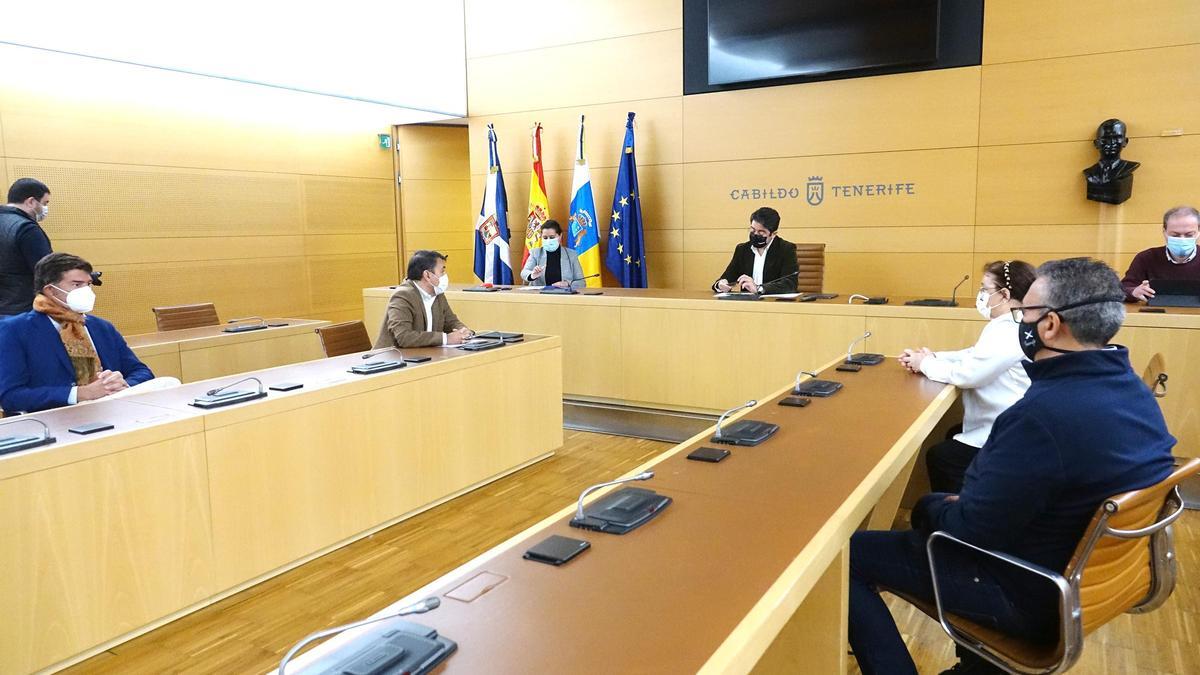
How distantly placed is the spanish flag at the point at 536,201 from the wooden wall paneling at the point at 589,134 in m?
0.23

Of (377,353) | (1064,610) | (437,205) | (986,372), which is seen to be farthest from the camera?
(437,205)

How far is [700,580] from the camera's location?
147 centimetres

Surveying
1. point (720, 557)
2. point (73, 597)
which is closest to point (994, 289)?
point (720, 557)

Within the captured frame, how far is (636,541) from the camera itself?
5.43ft

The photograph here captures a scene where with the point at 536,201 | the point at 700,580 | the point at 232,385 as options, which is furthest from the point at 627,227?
the point at 700,580

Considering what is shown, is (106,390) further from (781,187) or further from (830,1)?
(830,1)

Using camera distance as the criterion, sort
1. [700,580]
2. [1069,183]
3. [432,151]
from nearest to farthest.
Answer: [700,580] < [1069,183] < [432,151]

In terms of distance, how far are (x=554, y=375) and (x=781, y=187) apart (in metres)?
3.07

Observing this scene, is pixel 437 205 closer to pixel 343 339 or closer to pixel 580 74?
pixel 580 74

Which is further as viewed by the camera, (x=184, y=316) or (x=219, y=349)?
(x=184, y=316)

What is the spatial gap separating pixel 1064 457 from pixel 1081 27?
204 inches

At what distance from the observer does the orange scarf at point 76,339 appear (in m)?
3.26

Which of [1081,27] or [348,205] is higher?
[1081,27]

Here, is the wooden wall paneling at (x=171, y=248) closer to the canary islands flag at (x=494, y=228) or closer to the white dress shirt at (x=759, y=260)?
the canary islands flag at (x=494, y=228)
